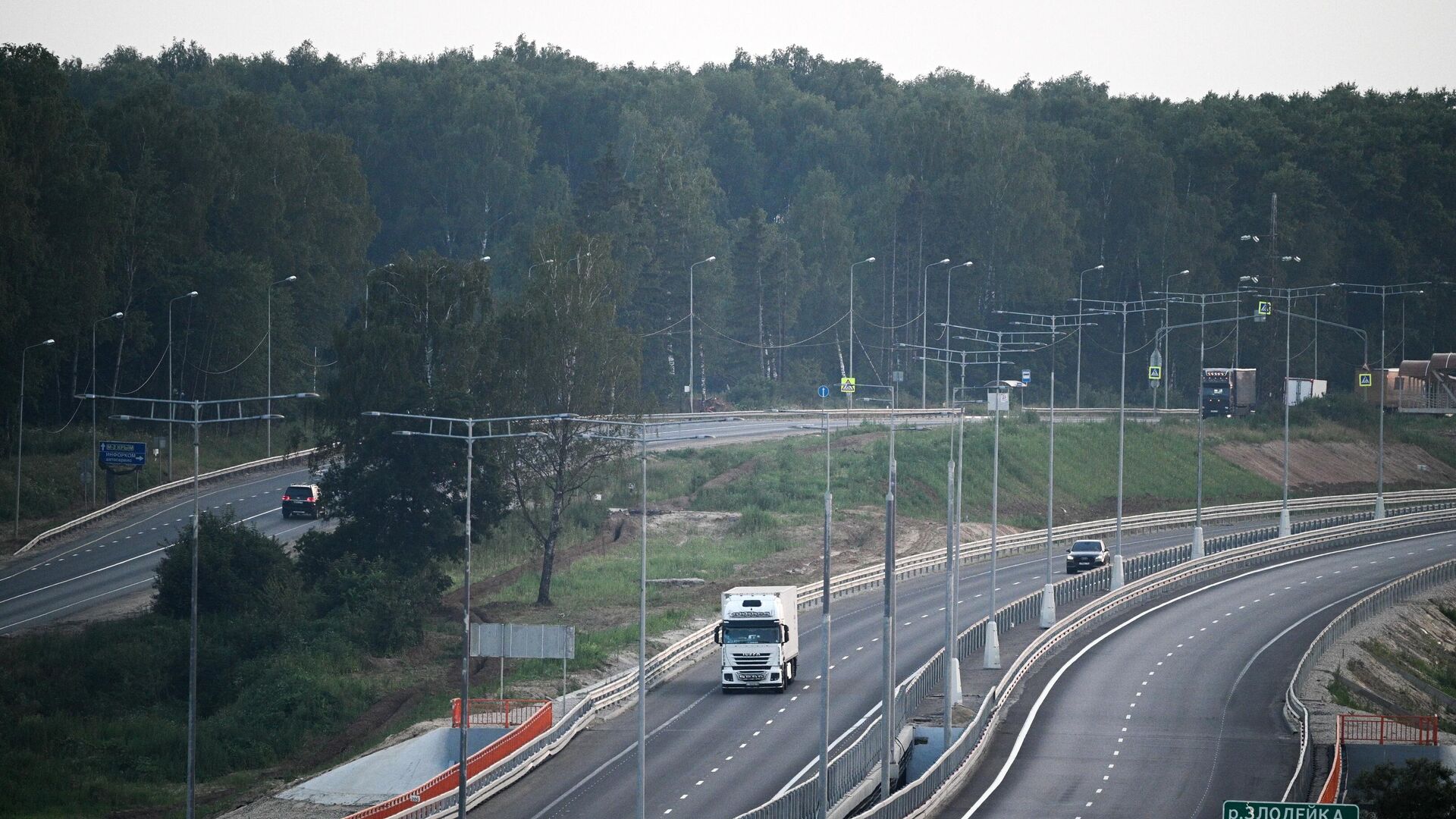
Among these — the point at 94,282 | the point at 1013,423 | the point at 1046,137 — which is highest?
the point at 1046,137

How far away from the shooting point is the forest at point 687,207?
Answer: 9881 cm

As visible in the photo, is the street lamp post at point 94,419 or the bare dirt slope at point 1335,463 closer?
the street lamp post at point 94,419

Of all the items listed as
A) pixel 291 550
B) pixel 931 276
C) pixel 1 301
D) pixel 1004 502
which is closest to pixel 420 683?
pixel 291 550

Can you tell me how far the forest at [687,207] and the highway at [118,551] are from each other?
9.25m

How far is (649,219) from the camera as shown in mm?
124125

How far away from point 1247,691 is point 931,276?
85.0 metres

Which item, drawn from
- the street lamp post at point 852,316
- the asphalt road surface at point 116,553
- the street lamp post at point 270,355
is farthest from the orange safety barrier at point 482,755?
the street lamp post at point 270,355

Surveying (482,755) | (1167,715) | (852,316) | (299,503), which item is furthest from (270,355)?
(1167,715)

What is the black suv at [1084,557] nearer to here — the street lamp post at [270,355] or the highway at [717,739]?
the highway at [717,739]

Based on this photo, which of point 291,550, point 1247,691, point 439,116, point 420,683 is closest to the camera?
point 1247,691

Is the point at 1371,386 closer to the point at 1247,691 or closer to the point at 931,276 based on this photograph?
the point at 931,276

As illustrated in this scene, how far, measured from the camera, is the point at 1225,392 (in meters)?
126

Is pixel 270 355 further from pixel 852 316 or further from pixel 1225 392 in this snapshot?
pixel 1225 392

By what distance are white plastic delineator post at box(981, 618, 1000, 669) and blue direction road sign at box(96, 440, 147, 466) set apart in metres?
47.1
